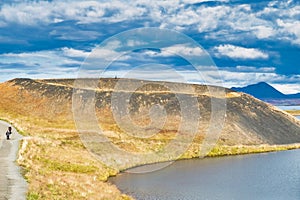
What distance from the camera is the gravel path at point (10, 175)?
35.0m

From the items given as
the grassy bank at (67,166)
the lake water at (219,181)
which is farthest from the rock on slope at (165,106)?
the lake water at (219,181)

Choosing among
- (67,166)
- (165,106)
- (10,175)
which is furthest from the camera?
(165,106)

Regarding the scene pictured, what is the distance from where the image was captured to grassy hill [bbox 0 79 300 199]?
186 ft

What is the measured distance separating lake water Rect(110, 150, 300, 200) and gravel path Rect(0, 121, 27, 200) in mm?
12574

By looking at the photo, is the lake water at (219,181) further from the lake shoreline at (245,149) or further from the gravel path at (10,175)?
the gravel path at (10,175)

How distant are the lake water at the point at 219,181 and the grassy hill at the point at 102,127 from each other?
4.40 meters

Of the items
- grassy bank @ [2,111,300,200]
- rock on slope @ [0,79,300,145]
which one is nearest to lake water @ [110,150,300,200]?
grassy bank @ [2,111,300,200]

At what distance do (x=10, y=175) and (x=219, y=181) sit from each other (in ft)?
89.6

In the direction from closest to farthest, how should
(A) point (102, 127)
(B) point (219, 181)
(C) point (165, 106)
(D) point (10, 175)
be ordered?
1. (D) point (10, 175)
2. (B) point (219, 181)
3. (A) point (102, 127)
4. (C) point (165, 106)

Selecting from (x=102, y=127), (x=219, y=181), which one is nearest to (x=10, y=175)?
(x=219, y=181)

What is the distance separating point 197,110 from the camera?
127 m

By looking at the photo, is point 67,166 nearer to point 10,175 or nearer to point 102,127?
point 10,175

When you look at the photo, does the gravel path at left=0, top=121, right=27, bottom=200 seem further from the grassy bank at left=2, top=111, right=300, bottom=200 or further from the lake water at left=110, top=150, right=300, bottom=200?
the lake water at left=110, top=150, right=300, bottom=200

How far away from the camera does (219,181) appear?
6112cm
